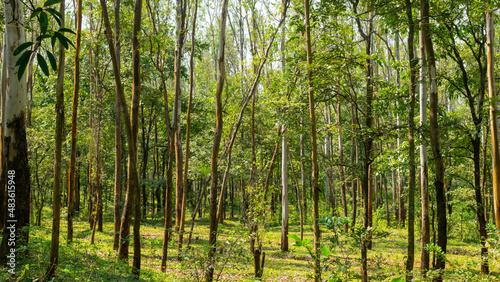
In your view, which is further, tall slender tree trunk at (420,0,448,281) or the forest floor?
tall slender tree trunk at (420,0,448,281)

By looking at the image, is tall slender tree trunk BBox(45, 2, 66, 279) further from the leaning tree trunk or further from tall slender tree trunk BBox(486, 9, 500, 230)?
tall slender tree trunk BBox(486, 9, 500, 230)

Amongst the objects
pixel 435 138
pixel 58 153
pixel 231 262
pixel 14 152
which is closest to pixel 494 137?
pixel 435 138

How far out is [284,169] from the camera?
1316 centimetres

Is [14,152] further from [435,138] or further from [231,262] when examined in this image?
[435,138]

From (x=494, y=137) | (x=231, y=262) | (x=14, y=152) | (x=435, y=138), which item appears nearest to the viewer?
(x=14, y=152)

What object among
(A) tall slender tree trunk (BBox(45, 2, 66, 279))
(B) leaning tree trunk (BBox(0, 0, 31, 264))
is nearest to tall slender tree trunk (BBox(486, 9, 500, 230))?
(A) tall slender tree trunk (BBox(45, 2, 66, 279))

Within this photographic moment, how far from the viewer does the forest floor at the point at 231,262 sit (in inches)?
184

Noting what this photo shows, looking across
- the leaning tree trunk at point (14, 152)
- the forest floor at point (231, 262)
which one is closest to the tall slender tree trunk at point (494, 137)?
the forest floor at point (231, 262)

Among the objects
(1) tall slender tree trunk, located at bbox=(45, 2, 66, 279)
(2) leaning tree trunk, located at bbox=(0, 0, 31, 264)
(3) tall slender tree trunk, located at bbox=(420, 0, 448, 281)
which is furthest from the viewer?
(3) tall slender tree trunk, located at bbox=(420, 0, 448, 281)

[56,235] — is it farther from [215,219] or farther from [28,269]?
[215,219]

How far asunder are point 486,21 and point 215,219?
27.4 feet

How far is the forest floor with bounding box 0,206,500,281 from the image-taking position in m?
4.68

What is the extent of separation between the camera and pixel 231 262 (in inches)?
324

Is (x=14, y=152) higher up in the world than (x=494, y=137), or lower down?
lower down
